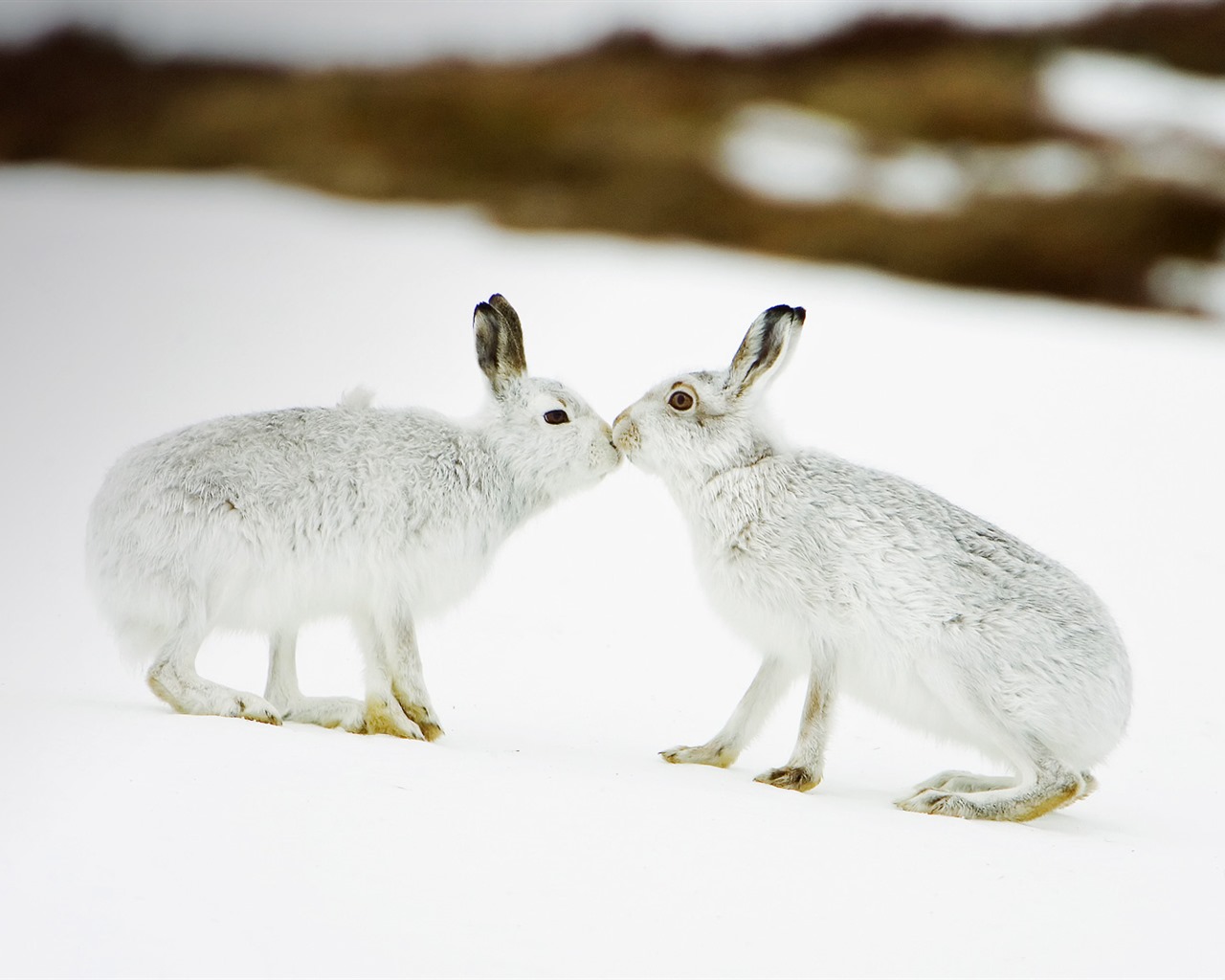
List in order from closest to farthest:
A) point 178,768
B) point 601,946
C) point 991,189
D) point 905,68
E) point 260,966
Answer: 1. point 260,966
2. point 601,946
3. point 178,768
4. point 991,189
5. point 905,68

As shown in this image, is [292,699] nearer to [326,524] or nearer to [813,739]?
[326,524]

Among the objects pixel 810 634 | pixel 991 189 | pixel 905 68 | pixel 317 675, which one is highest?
pixel 905 68

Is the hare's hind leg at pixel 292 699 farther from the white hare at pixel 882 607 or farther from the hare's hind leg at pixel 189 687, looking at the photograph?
the white hare at pixel 882 607

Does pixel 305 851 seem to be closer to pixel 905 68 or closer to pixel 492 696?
pixel 492 696

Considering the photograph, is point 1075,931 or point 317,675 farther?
point 317,675

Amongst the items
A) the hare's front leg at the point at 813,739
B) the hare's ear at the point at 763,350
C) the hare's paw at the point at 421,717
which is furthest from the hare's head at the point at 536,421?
the hare's front leg at the point at 813,739

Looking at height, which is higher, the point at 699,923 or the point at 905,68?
the point at 905,68

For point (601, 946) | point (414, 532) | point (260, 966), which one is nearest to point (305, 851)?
point (260, 966)
